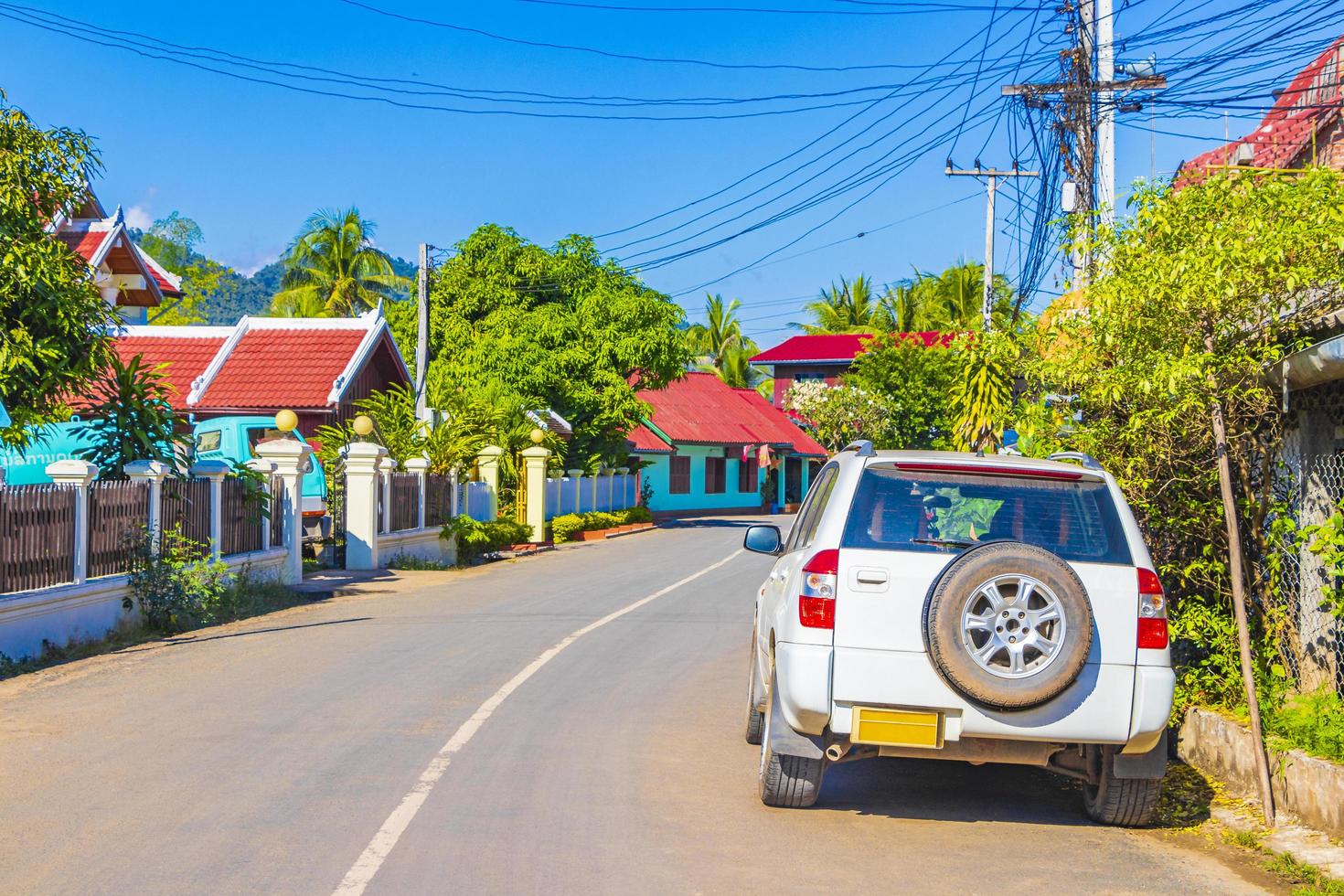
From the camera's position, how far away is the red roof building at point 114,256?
2905 centimetres

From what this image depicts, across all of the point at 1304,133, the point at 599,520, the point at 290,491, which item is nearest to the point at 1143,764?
the point at 1304,133

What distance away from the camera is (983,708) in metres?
6.22

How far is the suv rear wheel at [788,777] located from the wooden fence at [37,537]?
8302 mm

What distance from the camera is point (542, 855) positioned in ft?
19.9

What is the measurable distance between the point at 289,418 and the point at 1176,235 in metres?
18.4

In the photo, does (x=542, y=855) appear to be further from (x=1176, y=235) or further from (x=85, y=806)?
(x=1176, y=235)

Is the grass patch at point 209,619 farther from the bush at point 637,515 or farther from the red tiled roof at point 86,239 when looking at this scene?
the bush at point 637,515

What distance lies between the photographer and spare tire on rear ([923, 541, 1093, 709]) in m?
6.14

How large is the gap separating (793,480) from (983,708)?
60.3 metres

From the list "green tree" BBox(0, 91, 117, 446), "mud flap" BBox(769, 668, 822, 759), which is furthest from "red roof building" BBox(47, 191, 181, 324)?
"mud flap" BBox(769, 668, 822, 759)

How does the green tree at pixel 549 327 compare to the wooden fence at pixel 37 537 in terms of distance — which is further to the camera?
the green tree at pixel 549 327

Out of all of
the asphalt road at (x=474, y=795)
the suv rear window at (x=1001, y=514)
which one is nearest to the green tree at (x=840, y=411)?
the asphalt road at (x=474, y=795)

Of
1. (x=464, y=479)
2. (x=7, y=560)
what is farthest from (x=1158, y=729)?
(x=464, y=479)

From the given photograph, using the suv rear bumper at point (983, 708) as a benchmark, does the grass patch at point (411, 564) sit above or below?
below
